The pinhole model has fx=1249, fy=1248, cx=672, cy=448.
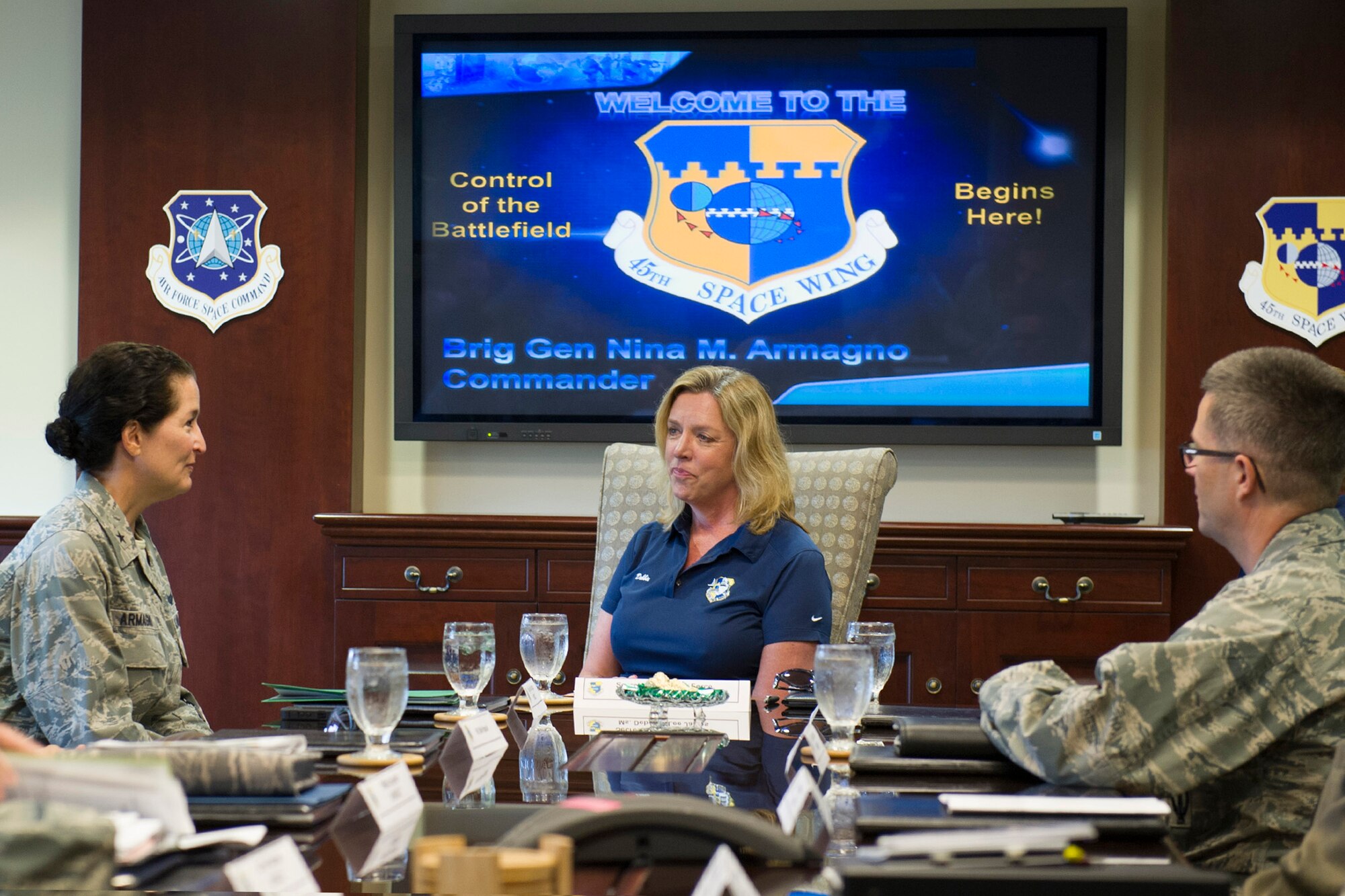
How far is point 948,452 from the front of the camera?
12.4 ft

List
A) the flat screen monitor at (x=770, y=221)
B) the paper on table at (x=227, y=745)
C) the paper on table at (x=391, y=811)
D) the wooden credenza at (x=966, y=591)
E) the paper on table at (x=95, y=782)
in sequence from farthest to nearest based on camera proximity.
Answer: the flat screen monitor at (x=770, y=221), the wooden credenza at (x=966, y=591), the paper on table at (x=227, y=745), the paper on table at (x=391, y=811), the paper on table at (x=95, y=782)

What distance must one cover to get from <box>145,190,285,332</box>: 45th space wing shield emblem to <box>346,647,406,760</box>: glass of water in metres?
2.62

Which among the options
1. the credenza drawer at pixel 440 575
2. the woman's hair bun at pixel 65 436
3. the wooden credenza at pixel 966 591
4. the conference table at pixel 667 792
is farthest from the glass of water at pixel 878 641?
the credenza drawer at pixel 440 575

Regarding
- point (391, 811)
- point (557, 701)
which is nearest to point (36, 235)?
point (557, 701)

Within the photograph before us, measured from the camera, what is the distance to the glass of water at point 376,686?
1297 mm

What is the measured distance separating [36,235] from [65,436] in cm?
227

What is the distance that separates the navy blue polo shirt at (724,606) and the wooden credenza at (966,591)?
2.95 feet

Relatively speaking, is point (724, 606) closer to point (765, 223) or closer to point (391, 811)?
point (391, 811)

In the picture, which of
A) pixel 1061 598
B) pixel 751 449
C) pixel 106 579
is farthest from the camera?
pixel 1061 598

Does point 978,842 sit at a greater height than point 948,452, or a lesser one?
lesser

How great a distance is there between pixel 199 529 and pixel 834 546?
81.1 inches

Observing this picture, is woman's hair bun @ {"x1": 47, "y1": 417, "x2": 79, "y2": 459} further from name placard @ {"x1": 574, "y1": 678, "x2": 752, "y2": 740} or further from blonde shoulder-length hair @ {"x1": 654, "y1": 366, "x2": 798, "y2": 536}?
blonde shoulder-length hair @ {"x1": 654, "y1": 366, "x2": 798, "y2": 536}

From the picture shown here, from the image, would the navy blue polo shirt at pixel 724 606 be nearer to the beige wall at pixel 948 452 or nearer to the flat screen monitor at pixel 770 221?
the flat screen monitor at pixel 770 221

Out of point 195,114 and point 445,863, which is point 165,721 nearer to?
point 445,863
